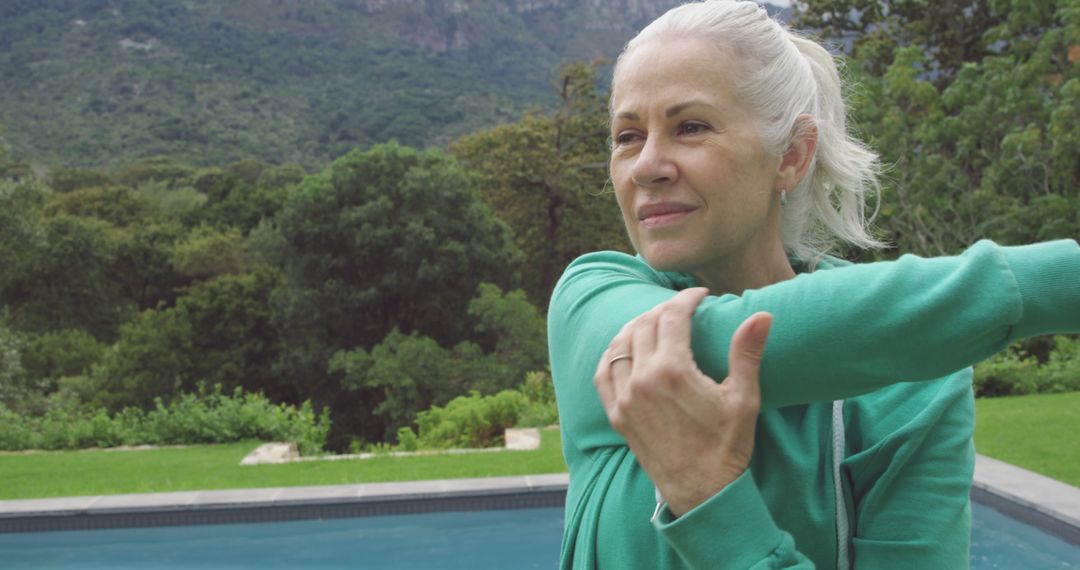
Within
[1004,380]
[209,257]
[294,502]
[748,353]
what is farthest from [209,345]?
[748,353]

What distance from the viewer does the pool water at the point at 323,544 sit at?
630 centimetres

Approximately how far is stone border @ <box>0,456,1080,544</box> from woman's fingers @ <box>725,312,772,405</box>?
5902mm

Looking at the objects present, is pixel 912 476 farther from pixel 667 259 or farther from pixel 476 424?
pixel 476 424

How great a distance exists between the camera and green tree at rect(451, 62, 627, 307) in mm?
21688

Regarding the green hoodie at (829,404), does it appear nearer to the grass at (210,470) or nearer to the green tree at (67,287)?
the grass at (210,470)

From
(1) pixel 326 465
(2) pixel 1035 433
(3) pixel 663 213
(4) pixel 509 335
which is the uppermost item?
(3) pixel 663 213

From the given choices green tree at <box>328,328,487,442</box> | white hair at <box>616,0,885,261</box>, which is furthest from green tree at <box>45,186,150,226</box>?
white hair at <box>616,0,885,261</box>

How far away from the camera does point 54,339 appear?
20.6 meters

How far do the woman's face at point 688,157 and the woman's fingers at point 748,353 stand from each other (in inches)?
8.3

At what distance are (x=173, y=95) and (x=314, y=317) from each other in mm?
31488

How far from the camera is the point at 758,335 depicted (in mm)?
710

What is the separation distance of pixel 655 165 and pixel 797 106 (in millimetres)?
152

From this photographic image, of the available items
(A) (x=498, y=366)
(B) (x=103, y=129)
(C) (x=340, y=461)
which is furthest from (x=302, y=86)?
(C) (x=340, y=461)

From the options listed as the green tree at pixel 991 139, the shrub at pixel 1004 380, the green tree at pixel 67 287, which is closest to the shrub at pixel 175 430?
the shrub at pixel 1004 380
